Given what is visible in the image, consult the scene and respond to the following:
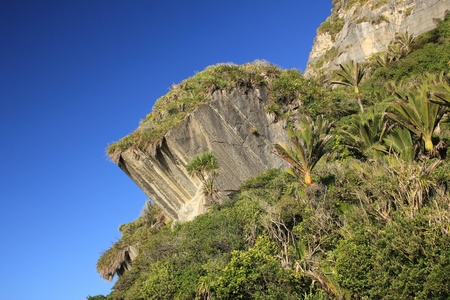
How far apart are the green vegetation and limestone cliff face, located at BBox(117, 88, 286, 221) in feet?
3.25

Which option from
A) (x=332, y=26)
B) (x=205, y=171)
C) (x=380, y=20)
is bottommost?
(x=205, y=171)

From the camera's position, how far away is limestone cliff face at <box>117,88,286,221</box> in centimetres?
1916

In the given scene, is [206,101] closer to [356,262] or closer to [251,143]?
[251,143]

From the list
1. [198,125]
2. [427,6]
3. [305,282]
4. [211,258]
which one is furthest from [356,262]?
[427,6]

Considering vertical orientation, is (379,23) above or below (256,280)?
above

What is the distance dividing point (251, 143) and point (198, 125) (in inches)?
145

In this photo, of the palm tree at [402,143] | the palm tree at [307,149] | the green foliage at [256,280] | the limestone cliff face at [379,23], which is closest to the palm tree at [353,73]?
the palm tree at [402,143]

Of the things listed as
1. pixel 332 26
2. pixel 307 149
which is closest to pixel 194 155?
pixel 307 149

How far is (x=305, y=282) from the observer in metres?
11.5

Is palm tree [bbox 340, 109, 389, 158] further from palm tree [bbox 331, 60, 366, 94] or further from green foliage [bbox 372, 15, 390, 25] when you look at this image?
green foliage [bbox 372, 15, 390, 25]

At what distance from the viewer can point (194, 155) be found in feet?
63.3

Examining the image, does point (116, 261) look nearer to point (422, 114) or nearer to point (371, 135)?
point (371, 135)

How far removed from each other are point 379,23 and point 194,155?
1148 inches

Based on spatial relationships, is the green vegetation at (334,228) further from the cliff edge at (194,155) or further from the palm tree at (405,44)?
the palm tree at (405,44)
